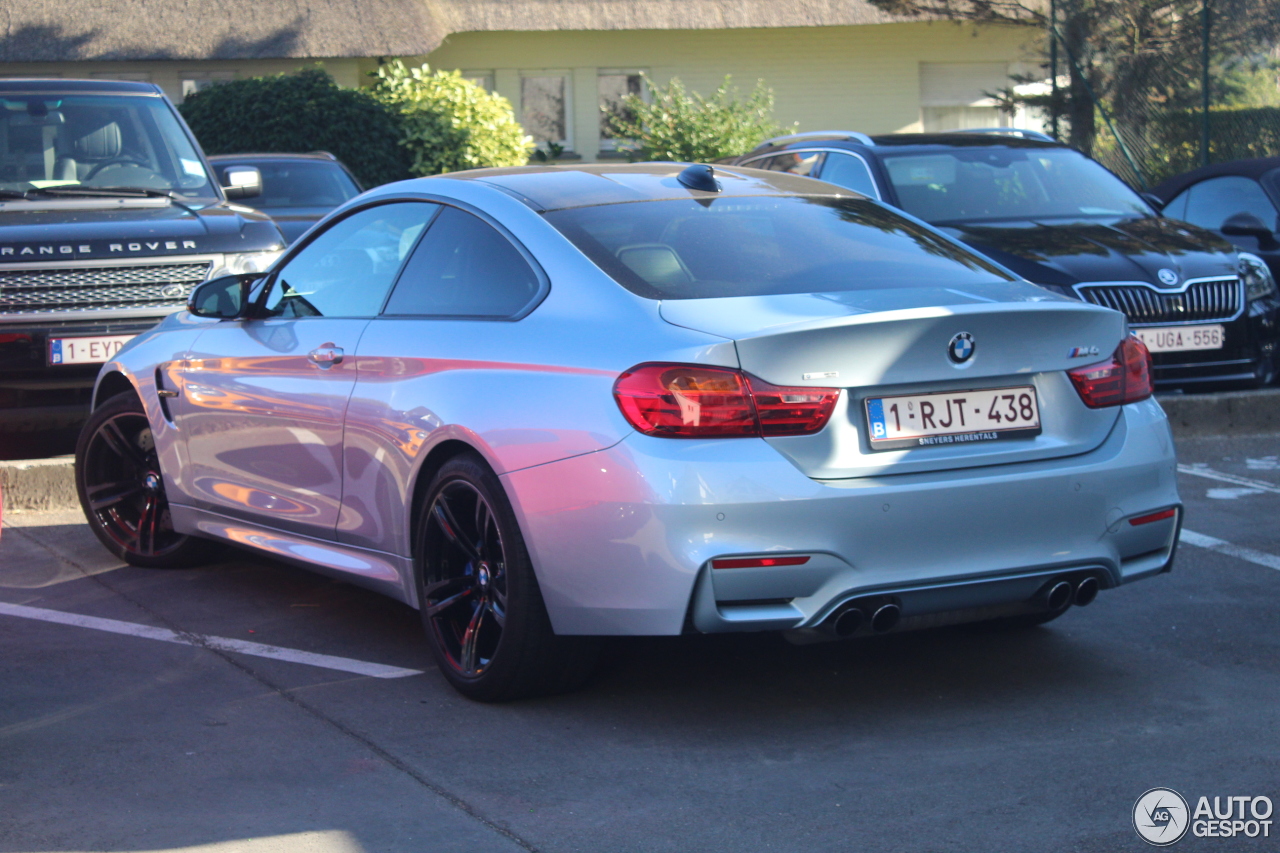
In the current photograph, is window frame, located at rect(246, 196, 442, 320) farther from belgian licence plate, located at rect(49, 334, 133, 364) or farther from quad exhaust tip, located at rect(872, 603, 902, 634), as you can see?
belgian licence plate, located at rect(49, 334, 133, 364)

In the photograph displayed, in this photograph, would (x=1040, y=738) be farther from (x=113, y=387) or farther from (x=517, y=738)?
(x=113, y=387)

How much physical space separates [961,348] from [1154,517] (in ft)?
2.66

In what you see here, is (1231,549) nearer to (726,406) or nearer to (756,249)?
(756,249)

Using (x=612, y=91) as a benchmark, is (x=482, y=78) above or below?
above

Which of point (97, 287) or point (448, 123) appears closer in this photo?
point (97, 287)

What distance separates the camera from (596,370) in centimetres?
401

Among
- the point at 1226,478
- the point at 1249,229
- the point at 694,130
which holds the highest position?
the point at 694,130

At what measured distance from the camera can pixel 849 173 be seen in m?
9.68

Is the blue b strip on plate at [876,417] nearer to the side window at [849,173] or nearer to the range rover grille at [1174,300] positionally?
the range rover grille at [1174,300]

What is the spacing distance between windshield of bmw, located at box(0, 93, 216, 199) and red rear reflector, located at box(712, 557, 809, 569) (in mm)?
5748

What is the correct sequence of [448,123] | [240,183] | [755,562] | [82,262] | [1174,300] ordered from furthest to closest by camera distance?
1. [448,123]
2. [240,183]
3. [1174,300]
4. [82,262]
5. [755,562]

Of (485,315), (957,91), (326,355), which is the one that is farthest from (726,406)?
(957,91)

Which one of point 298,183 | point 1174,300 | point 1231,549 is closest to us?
point 1231,549

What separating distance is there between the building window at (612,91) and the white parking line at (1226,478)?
21178 mm
